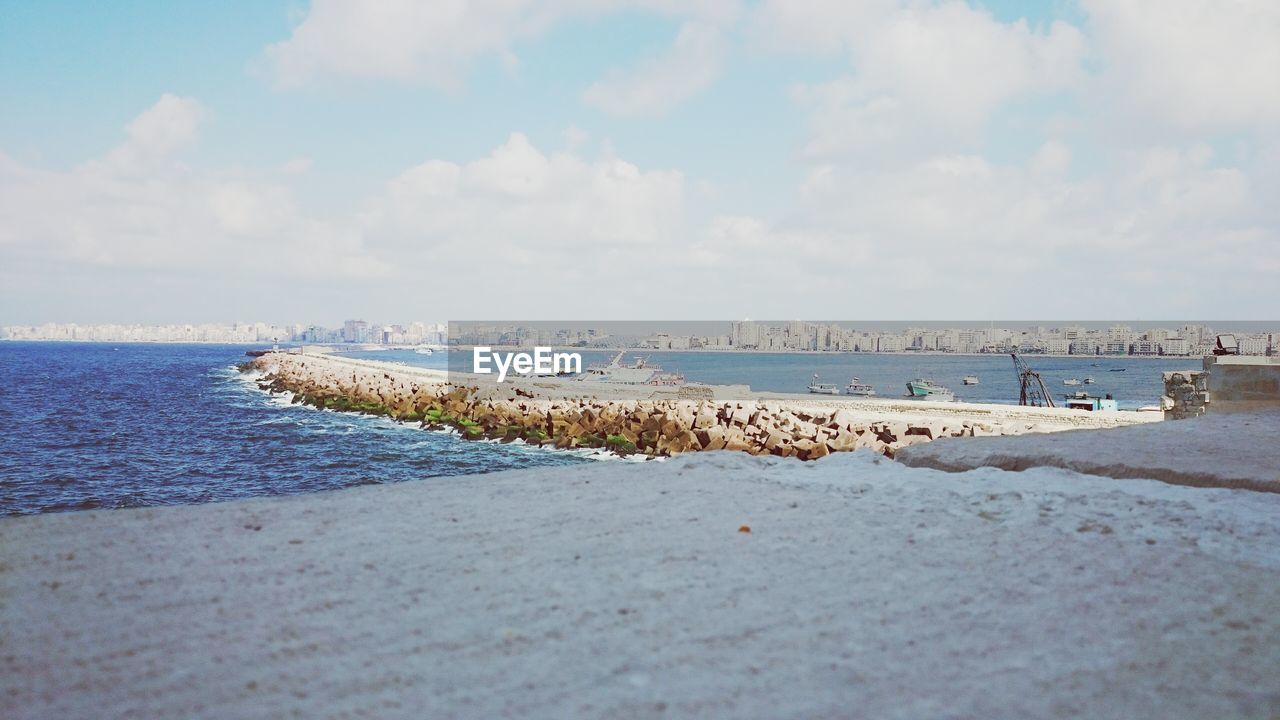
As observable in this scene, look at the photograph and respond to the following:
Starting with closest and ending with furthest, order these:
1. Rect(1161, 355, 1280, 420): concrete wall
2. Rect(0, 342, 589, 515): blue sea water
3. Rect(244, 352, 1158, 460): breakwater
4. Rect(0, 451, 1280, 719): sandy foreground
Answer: Rect(0, 451, 1280, 719): sandy foreground → Rect(1161, 355, 1280, 420): concrete wall → Rect(0, 342, 589, 515): blue sea water → Rect(244, 352, 1158, 460): breakwater

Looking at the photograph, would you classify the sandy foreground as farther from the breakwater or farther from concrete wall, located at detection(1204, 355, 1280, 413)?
the breakwater

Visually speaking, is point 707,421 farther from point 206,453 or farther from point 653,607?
point 653,607

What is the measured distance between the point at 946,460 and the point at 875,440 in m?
6.91

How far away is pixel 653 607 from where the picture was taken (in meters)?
2.86

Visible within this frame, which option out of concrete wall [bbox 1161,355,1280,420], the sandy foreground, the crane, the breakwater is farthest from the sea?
the crane

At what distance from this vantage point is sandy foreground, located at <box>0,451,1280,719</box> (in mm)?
2203

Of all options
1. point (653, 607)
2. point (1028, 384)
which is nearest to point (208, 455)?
point (653, 607)

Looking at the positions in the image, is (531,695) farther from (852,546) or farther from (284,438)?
(284,438)

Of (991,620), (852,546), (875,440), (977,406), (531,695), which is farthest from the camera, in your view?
(977,406)

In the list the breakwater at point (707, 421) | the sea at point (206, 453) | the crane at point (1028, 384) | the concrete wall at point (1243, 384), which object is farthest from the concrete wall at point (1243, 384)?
the crane at point (1028, 384)

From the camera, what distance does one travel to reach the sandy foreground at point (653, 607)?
2.20m

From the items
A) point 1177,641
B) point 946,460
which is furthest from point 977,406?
point 1177,641

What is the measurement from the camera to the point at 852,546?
3.62 metres

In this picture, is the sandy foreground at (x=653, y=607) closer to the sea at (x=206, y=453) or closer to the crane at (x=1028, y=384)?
the sea at (x=206, y=453)
